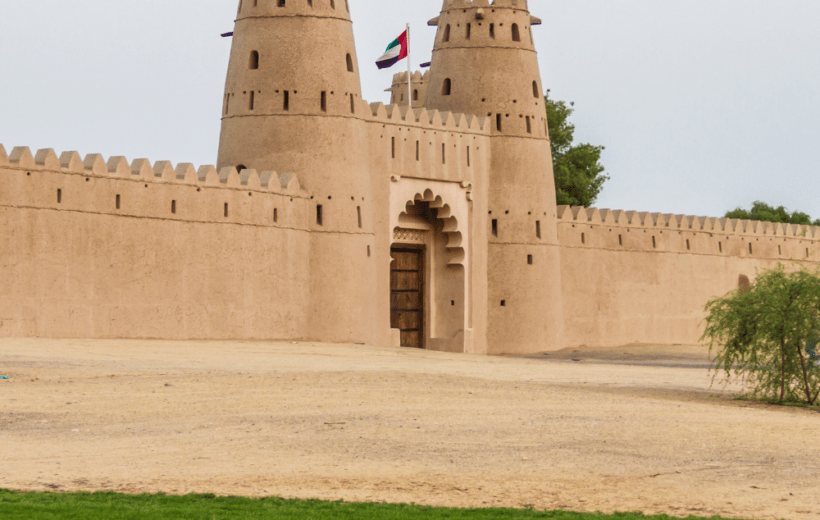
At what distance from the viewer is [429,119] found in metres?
34.2

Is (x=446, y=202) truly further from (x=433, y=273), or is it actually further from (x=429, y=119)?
(x=429, y=119)

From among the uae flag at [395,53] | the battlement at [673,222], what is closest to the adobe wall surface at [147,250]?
the uae flag at [395,53]

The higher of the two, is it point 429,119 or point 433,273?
point 429,119

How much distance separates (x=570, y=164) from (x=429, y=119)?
2341 centimetres

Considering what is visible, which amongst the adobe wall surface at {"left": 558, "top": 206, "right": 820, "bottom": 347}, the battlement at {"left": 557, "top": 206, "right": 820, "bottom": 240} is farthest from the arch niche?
the battlement at {"left": 557, "top": 206, "right": 820, "bottom": 240}

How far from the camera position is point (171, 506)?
10.4 metres

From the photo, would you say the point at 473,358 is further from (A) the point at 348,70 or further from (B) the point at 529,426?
(B) the point at 529,426

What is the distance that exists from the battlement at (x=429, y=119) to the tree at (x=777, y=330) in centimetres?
1485

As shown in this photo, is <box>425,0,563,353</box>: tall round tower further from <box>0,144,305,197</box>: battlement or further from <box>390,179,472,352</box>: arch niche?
<box>0,144,305,197</box>: battlement

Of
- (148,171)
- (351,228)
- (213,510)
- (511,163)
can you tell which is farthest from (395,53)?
(213,510)

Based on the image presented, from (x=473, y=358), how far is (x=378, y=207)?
17.8ft

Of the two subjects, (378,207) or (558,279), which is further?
(558,279)

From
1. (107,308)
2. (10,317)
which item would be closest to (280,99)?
(107,308)

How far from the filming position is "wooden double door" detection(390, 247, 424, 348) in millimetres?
34875
